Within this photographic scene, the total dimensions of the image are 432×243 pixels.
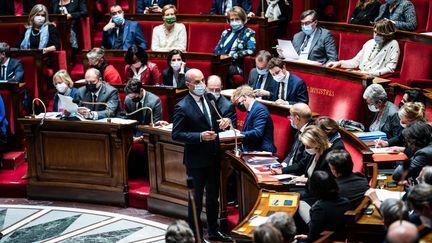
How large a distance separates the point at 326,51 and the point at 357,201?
2.89 meters

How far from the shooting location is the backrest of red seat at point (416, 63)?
6355mm

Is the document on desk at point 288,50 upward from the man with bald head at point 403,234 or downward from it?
upward

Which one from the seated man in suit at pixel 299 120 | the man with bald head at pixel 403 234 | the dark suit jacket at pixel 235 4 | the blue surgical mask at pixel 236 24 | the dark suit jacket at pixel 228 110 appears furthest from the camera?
the dark suit jacket at pixel 235 4

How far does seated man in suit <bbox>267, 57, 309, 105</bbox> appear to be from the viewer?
236 inches

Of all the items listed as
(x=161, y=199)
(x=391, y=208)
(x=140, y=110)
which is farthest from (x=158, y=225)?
(x=391, y=208)

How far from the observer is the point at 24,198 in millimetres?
6477

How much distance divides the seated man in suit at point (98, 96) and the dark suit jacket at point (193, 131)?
1239 millimetres

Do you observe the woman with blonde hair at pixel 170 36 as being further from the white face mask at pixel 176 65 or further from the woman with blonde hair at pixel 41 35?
the woman with blonde hair at pixel 41 35

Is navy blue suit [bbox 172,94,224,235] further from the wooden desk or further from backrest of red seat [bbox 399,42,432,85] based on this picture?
backrest of red seat [bbox 399,42,432,85]

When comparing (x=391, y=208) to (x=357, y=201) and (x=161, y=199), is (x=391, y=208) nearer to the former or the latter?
(x=357, y=201)

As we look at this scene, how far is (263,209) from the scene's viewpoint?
4.37 m

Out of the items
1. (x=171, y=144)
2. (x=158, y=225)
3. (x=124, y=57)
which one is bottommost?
(x=158, y=225)

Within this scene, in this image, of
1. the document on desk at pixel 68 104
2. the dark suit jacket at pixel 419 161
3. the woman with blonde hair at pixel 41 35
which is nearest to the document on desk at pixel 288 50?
the document on desk at pixel 68 104

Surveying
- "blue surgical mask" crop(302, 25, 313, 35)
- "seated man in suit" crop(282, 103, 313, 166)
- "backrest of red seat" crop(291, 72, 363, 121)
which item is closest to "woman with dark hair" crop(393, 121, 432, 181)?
"seated man in suit" crop(282, 103, 313, 166)
